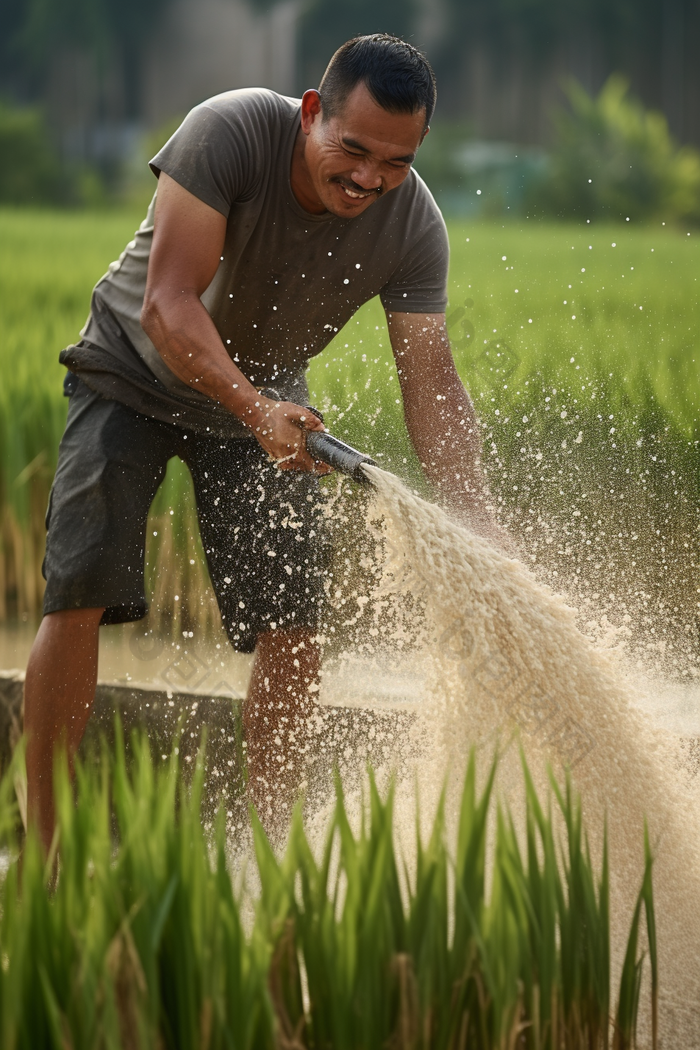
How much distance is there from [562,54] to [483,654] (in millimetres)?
22618

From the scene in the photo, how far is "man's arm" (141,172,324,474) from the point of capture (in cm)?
192

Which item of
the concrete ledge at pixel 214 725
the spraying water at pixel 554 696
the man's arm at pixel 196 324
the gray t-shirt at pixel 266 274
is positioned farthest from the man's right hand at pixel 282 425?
the concrete ledge at pixel 214 725

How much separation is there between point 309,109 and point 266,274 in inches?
12.4

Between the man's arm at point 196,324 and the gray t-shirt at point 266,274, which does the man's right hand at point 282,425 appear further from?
the gray t-shirt at point 266,274

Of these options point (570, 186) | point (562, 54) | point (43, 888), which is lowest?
point (43, 888)

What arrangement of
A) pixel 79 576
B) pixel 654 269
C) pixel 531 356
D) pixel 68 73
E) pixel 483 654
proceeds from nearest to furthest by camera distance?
pixel 483 654 → pixel 79 576 → pixel 531 356 → pixel 654 269 → pixel 68 73

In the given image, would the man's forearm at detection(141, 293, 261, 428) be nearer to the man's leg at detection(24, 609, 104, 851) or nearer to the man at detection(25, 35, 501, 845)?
the man at detection(25, 35, 501, 845)

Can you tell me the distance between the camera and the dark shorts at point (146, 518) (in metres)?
2.11

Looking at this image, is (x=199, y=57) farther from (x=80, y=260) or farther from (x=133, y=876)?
(x=133, y=876)

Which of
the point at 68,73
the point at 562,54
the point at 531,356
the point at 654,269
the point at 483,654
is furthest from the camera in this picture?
the point at 68,73

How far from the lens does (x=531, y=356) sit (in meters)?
4.03

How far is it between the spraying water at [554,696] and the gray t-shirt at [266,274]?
0.48 m

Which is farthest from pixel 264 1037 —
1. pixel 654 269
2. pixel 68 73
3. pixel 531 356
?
pixel 68 73

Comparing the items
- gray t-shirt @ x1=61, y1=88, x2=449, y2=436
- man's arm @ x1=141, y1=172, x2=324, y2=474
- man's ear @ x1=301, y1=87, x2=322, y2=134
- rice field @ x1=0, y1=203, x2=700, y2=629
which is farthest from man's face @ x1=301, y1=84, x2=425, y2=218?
rice field @ x1=0, y1=203, x2=700, y2=629
